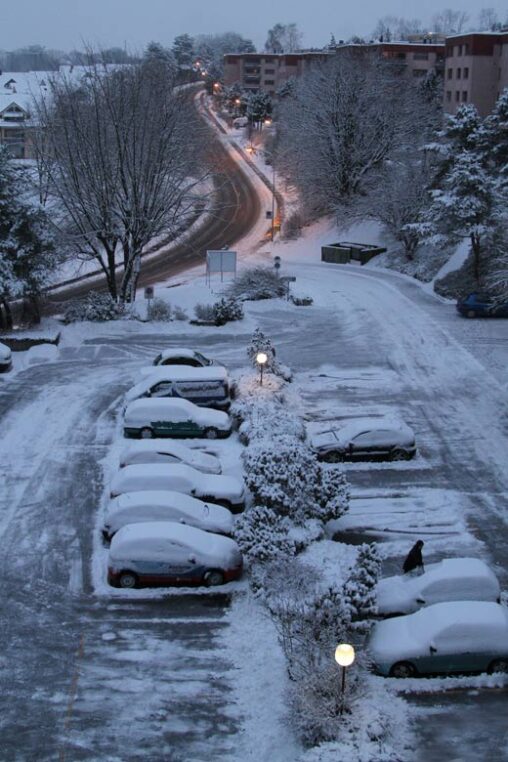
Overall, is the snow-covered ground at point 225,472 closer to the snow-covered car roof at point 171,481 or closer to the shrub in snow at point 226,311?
the shrub in snow at point 226,311

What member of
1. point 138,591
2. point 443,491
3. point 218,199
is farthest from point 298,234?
point 138,591

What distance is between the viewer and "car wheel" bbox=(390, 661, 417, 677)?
14570 mm

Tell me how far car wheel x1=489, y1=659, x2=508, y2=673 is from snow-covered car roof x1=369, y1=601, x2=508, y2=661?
0.30 m

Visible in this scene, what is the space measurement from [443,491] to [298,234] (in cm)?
4164

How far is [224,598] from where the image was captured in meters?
→ 17.2

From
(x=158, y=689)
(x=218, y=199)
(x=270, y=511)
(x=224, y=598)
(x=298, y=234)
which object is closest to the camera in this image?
(x=158, y=689)

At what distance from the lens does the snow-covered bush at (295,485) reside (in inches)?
754

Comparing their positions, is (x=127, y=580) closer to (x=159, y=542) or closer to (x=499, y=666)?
(x=159, y=542)

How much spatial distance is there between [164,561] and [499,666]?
6.80m

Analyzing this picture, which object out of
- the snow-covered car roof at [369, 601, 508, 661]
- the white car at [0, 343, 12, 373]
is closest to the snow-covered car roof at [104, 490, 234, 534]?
the snow-covered car roof at [369, 601, 508, 661]

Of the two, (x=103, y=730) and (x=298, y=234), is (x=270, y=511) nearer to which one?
(x=103, y=730)

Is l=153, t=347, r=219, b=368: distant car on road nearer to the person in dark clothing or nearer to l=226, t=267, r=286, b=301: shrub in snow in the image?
l=226, t=267, r=286, b=301: shrub in snow

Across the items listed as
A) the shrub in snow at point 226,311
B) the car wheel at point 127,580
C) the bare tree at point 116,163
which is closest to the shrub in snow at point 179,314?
the shrub in snow at point 226,311

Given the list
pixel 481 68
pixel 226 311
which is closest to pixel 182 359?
pixel 226 311
